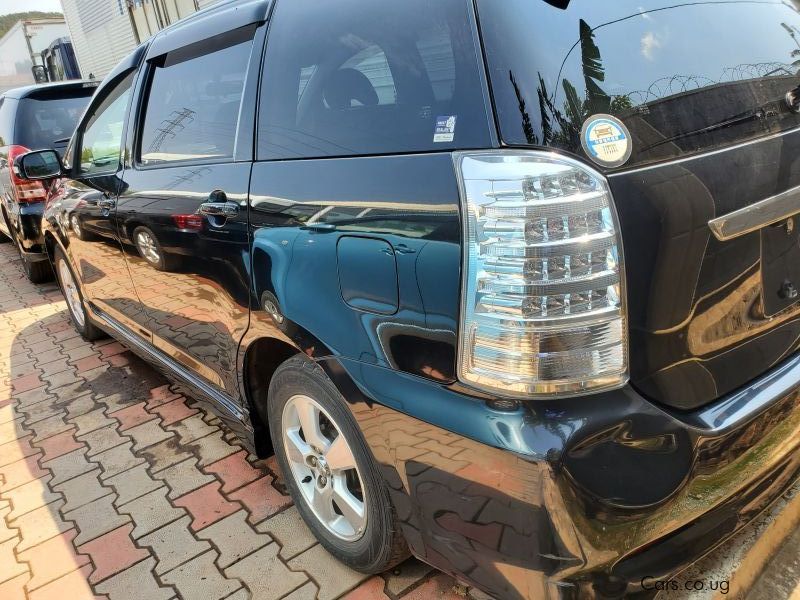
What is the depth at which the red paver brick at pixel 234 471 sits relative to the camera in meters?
2.51

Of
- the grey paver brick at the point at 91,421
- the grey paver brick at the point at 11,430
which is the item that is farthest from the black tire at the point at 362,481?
the grey paver brick at the point at 11,430

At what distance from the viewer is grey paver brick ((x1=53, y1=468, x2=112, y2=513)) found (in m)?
2.52

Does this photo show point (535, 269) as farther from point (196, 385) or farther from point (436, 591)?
point (196, 385)

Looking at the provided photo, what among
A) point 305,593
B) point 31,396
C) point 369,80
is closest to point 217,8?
point 369,80

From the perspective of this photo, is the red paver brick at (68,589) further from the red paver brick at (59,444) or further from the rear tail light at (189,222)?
the rear tail light at (189,222)

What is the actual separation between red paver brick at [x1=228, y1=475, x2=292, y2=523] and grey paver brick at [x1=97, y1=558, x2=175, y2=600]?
38cm

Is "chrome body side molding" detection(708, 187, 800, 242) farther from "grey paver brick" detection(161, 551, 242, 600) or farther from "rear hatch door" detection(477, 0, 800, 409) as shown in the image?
"grey paver brick" detection(161, 551, 242, 600)

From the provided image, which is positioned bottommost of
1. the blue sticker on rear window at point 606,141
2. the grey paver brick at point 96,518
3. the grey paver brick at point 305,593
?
the grey paver brick at point 305,593

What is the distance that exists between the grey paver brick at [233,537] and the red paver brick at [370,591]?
0.44m

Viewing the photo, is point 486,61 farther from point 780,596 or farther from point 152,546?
point 152,546

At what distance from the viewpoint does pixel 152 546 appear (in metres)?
2.20

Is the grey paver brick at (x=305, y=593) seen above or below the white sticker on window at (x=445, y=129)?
below

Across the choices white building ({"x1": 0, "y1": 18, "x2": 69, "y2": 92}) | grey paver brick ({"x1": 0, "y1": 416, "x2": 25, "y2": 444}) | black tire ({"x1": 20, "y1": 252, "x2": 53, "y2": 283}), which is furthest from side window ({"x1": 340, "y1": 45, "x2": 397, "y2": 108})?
white building ({"x1": 0, "y1": 18, "x2": 69, "y2": 92})

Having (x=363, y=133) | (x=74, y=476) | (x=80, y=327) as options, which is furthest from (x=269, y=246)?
(x=80, y=327)
